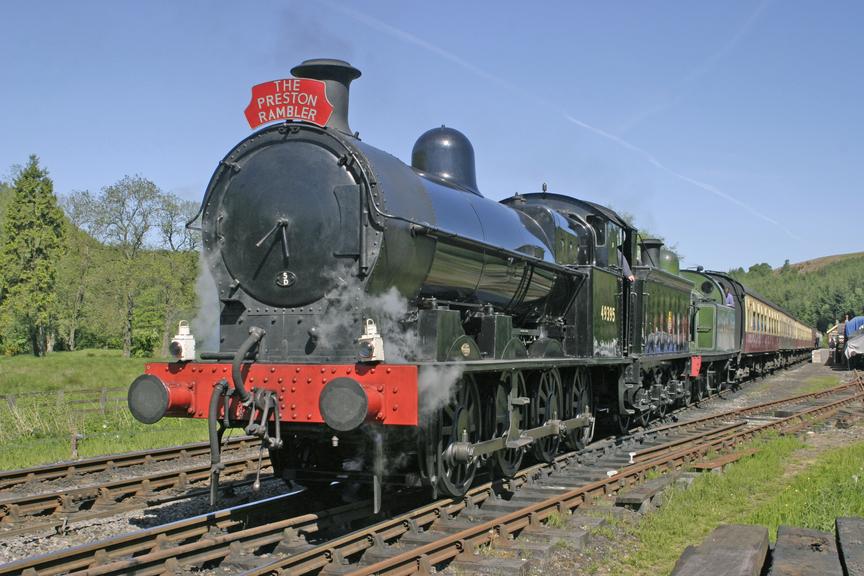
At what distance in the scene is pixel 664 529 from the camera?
23.4 ft

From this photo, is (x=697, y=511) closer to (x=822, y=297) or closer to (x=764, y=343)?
(x=764, y=343)

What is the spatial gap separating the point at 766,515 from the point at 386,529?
3.49 metres

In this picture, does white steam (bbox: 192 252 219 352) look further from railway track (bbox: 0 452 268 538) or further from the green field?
the green field

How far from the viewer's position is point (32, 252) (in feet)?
148

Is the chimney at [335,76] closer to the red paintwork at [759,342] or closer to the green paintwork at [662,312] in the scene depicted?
the green paintwork at [662,312]

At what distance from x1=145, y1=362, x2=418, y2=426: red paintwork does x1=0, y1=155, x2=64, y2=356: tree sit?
41871 mm

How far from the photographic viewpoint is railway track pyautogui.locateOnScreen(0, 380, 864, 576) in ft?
18.3

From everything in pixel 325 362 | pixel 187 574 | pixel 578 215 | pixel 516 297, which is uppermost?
pixel 578 215

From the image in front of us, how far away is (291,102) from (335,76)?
0.62 m

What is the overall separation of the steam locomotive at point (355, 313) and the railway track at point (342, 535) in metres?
0.36

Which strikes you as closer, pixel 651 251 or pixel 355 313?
pixel 355 313

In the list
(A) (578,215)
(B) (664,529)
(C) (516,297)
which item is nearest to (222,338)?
(C) (516,297)

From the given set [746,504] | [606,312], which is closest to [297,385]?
[746,504]

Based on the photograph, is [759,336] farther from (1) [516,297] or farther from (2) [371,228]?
(2) [371,228]
